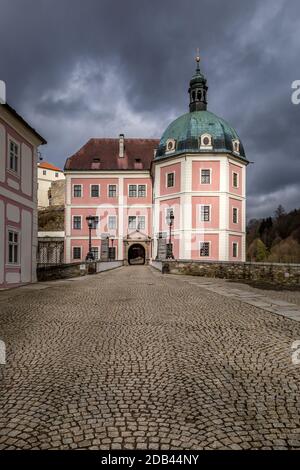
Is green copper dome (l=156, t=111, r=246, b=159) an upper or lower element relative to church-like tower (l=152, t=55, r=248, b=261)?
upper

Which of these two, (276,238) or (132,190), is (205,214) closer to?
(132,190)

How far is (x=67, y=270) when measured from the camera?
71.8 feet

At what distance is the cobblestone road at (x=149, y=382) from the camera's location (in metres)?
2.83

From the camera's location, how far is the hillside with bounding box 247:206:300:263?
66625 mm

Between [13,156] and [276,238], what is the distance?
255 feet

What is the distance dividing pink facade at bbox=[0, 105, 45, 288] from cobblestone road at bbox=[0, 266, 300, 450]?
6.96 metres

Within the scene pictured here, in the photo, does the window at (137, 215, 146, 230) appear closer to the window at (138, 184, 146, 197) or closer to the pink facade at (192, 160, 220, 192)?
the window at (138, 184, 146, 197)

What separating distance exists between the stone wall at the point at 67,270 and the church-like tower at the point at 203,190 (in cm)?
893

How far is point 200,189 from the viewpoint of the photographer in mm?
33281

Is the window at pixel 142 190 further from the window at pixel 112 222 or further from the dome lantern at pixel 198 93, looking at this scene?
the dome lantern at pixel 198 93

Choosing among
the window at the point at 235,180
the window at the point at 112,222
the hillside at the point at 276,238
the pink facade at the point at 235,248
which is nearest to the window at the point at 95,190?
the window at the point at 112,222

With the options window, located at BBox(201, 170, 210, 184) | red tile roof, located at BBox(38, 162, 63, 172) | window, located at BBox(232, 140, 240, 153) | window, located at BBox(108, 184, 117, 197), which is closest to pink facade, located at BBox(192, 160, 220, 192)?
window, located at BBox(201, 170, 210, 184)

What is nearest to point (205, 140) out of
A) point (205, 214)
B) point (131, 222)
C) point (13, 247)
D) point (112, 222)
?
point (205, 214)
